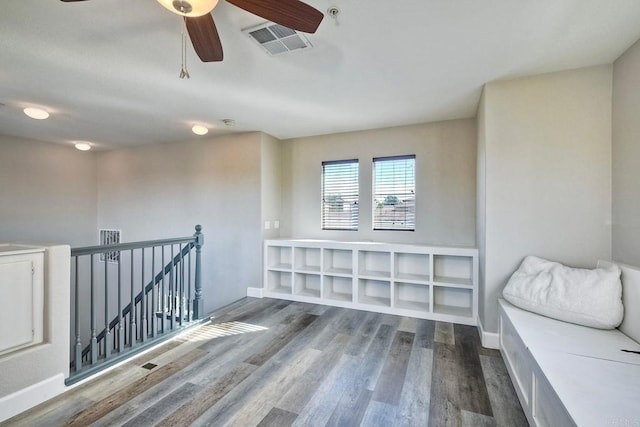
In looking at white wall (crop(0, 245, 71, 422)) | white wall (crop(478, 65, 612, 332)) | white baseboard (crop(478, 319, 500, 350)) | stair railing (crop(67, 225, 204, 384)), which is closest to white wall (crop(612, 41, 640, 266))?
white wall (crop(478, 65, 612, 332))

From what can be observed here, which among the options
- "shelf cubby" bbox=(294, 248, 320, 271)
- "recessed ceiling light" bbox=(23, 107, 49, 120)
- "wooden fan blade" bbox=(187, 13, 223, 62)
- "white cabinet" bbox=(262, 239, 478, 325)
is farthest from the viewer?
"shelf cubby" bbox=(294, 248, 320, 271)

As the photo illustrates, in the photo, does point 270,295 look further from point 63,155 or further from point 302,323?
point 63,155

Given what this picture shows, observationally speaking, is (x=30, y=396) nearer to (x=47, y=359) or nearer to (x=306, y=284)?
(x=47, y=359)

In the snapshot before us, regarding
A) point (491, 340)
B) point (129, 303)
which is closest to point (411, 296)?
point (491, 340)

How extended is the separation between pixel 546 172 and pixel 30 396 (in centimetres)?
440

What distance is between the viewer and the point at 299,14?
4.64 ft

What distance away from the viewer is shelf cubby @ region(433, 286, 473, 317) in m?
3.56

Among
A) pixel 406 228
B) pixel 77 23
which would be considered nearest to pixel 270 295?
pixel 406 228

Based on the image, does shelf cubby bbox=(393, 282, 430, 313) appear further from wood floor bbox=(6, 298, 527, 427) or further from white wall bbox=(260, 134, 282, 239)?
white wall bbox=(260, 134, 282, 239)

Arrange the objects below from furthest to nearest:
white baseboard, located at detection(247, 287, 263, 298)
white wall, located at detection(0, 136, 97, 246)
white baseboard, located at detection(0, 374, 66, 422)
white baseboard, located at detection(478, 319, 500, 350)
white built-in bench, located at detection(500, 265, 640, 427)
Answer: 1. white wall, located at detection(0, 136, 97, 246)
2. white baseboard, located at detection(247, 287, 263, 298)
3. white baseboard, located at detection(478, 319, 500, 350)
4. white baseboard, located at detection(0, 374, 66, 422)
5. white built-in bench, located at detection(500, 265, 640, 427)

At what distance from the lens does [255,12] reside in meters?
1.41

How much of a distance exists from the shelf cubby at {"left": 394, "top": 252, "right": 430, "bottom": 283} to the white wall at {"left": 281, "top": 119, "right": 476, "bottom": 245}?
0.82ft

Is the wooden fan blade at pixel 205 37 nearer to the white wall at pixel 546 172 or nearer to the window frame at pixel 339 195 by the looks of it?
the white wall at pixel 546 172

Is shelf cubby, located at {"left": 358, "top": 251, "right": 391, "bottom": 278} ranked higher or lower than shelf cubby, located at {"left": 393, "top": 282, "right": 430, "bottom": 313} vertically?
higher
